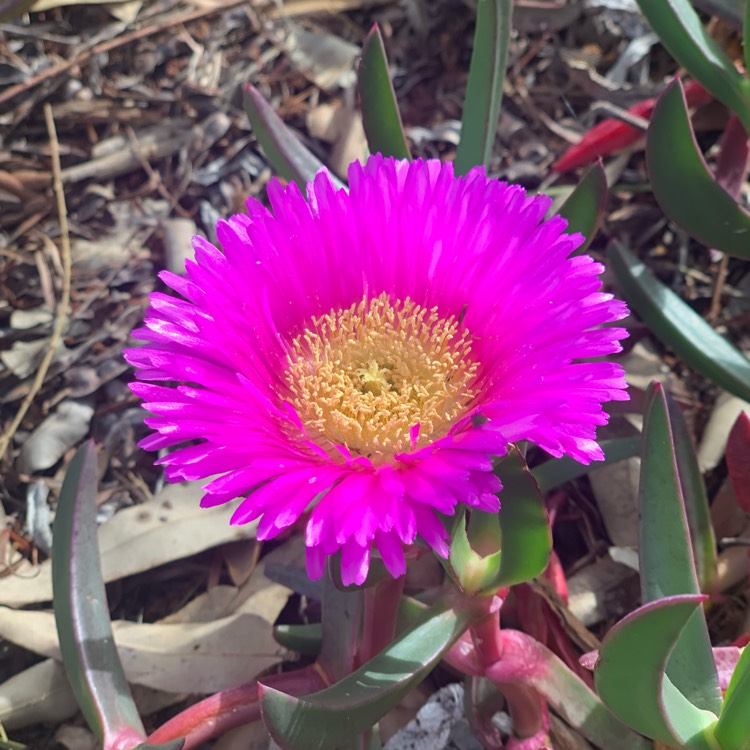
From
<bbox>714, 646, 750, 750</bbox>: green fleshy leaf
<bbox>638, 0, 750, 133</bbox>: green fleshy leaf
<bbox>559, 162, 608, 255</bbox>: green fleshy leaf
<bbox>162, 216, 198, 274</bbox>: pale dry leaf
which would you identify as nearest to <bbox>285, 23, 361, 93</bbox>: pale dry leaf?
<bbox>162, 216, 198, 274</bbox>: pale dry leaf

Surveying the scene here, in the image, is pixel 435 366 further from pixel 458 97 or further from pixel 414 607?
pixel 458 97

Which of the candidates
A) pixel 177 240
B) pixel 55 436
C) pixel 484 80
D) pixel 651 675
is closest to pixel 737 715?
pixel 651 675

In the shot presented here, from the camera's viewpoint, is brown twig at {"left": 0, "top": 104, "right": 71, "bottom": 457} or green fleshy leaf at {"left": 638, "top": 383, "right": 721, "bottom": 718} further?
brown twig at {"left": 0, "top": 104, "right": 71, "bottom": 457}

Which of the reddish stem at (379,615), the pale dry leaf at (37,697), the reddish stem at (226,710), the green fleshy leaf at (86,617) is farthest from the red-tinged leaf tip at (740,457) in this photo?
the pale dry leaf at (37,697)

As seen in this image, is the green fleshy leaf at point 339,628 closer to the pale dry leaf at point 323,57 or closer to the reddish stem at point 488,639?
the reddish stem at point 488,639

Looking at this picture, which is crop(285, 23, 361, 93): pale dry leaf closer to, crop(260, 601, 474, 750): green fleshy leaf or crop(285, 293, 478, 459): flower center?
crop(285, 293, 478, 459): flower center

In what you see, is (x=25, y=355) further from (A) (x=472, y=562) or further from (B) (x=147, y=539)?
(A) (x=472, y=562)

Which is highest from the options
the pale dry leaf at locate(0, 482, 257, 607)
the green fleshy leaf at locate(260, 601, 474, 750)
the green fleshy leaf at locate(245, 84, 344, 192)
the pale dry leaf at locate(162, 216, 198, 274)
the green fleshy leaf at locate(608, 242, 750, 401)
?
the green fleshy leaf at locate(245, 84, 344, 192)
